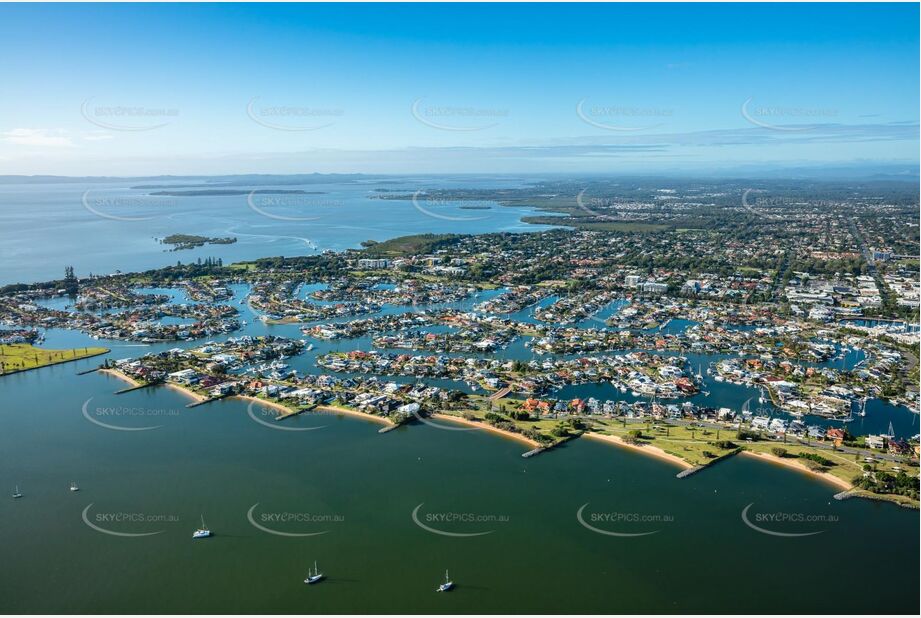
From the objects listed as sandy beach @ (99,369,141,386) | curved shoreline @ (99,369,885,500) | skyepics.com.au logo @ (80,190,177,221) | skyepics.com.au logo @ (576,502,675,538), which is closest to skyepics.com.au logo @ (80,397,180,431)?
curved shoreline @ (99,369,885,500)

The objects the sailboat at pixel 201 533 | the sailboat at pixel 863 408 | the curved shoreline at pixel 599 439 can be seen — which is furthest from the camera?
the sailboat at pixel 863 408

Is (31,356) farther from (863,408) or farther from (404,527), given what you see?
(863,408)

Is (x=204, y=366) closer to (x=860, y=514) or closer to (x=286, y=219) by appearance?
(x=860, y=514)

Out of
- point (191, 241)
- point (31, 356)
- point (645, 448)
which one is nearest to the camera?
point (645, 448)

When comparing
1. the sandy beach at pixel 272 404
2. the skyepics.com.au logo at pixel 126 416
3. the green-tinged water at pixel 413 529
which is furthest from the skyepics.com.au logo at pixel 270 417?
the skyepics.com.au logo at pixel 126 416

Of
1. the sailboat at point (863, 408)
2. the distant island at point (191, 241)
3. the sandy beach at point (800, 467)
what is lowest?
the sandy beach at point (800, 467)

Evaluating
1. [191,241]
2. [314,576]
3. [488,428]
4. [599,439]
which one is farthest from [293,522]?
[191,241]

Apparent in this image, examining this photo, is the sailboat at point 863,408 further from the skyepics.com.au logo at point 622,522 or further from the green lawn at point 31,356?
the green lawn at point 31,356
